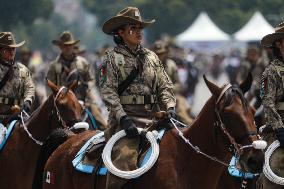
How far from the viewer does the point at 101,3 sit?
105 metres

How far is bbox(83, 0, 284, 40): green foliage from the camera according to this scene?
2430 inches

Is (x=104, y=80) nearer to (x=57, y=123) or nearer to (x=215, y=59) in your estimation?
(x=57, y=123)

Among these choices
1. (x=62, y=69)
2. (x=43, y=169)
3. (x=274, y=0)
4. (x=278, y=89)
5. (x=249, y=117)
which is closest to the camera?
(x=249, y=117)

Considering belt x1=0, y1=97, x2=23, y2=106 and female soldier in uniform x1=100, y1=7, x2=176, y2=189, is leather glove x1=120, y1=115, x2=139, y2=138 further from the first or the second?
belt x1=0, y1=97, x2=23, y2=106

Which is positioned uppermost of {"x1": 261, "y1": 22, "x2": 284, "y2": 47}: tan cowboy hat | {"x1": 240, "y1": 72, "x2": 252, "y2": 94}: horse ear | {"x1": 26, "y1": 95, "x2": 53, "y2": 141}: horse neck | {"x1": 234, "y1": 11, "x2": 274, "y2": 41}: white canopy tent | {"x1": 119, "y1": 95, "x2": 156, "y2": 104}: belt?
{"x1": 261, "y1": 22, "x2": 284, "y2": 47}: tan cowboy hat

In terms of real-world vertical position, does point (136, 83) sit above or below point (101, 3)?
above

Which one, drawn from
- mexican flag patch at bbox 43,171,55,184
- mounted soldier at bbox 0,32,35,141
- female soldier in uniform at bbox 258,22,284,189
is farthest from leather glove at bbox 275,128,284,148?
mounted soldier at bbox 0,32,35,141

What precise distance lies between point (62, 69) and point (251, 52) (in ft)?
21.1

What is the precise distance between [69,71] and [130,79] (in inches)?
294

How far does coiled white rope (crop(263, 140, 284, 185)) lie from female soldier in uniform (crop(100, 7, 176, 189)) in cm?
108

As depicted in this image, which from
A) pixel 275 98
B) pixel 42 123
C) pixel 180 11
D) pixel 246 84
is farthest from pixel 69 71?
pixel 180 11

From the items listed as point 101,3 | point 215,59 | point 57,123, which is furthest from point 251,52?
point 101,3

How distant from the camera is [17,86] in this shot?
12.9m

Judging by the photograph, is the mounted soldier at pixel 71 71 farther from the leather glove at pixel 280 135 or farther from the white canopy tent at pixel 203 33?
the white canopy tent at pixel 203 33
